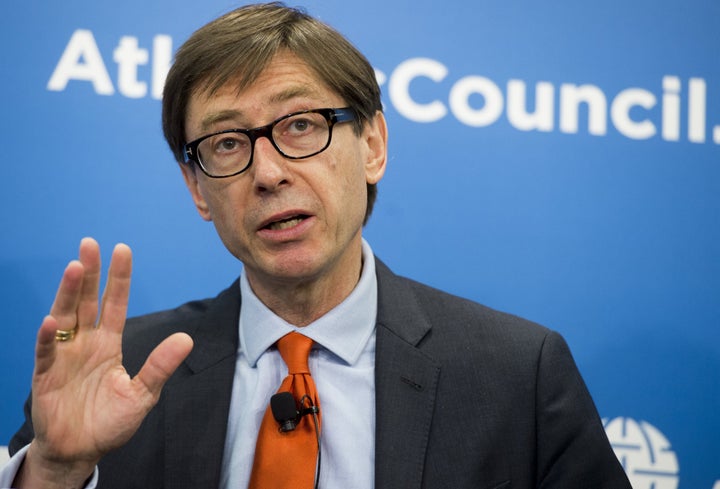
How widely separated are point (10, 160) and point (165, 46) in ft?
1.87

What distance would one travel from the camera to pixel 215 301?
2324 mm

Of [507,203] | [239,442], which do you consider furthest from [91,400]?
[507,203]

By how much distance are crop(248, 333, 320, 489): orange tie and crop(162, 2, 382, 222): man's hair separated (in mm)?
667

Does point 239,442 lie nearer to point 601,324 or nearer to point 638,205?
point 601,324

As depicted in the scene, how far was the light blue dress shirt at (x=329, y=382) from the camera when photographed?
6.39 ft

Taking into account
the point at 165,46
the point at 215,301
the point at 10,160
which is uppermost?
the point at 165,46

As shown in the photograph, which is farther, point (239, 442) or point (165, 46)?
point (165, 46)

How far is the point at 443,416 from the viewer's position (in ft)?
6.57

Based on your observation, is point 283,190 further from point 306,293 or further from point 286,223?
point 306,293

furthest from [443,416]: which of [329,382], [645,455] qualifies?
[645,455]

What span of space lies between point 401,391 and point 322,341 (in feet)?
0.76

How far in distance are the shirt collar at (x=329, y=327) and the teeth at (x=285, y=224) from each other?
0.84ft

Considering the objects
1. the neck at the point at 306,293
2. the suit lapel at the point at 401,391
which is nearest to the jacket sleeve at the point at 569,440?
the suit lapel at the point at 401,391

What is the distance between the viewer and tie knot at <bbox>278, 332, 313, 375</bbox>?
202 cm
